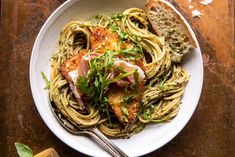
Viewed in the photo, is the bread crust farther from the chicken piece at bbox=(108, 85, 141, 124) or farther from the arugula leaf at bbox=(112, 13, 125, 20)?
the chicken piece at bbox=(108, 85, 141, 124)

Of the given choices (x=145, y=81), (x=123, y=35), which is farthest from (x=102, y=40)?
(x=145, y=81)

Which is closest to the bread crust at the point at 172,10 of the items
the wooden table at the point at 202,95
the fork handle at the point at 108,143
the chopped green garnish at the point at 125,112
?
the wooden table at the point at 202,95

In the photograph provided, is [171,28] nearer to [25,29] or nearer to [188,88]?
[188,88]

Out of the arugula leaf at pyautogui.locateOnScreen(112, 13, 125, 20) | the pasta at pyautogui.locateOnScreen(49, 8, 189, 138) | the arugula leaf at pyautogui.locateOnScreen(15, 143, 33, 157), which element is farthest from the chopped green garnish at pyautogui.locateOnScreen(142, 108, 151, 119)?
the arugula leaf at pyautogui.locateOnScreen(15, 143, 33, 157)

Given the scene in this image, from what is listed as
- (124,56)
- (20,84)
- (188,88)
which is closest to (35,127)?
(20,84)

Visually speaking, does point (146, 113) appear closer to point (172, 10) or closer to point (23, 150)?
point (172, 10)

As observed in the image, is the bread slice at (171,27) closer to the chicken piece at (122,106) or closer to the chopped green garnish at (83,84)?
the chicken piece at (122,106)
